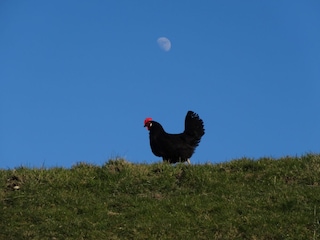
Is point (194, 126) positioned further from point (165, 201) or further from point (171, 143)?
point (165, 201)

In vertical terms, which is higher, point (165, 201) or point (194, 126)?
point (194, 126)

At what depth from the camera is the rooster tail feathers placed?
16.1 meters

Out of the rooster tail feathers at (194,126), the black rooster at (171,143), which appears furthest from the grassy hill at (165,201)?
the rooster tail feathers at (194,126)

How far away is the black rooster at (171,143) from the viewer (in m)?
14.8

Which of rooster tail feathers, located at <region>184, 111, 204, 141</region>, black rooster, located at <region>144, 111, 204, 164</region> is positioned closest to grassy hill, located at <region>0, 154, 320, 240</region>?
black rooster, located at <region>144, 111, 204, 164</region>

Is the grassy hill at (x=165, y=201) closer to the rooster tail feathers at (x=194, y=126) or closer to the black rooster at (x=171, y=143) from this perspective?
the black rooster at (x=171, y=143)

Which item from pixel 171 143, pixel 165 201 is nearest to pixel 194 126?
pixel 171 143

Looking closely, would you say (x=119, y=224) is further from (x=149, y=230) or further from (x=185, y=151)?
(x=185, y=151)

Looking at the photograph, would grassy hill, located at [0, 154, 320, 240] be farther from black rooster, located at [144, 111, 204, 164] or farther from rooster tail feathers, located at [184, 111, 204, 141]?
rooster tail feathers, located at [184, 111, 204, 141]

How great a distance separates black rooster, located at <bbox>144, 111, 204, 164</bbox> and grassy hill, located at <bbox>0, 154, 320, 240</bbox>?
2399 millimetres

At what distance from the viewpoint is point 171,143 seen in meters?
14.9

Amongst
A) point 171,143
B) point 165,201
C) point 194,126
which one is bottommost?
point 165,201

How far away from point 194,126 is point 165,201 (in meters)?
6.48

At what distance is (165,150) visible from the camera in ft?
48.7
